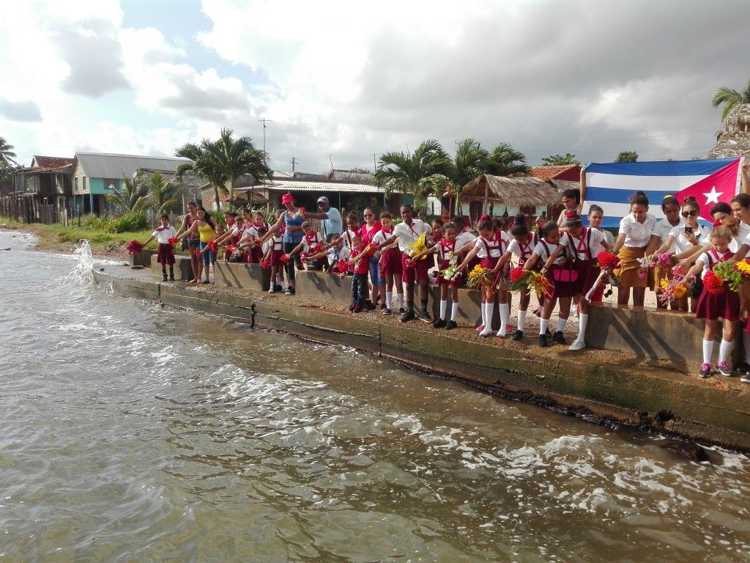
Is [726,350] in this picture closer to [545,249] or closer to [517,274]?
[545,249]

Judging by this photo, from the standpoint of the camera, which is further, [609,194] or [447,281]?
[609,194]

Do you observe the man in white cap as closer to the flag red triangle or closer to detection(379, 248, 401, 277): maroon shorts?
detection(379, 248, 401, 277): maroon shorts

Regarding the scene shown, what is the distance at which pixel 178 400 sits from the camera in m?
7.39

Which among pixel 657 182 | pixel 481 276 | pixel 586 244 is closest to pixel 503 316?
pixel 481 276

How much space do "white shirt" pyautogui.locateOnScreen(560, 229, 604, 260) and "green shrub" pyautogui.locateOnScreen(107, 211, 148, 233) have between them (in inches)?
1331

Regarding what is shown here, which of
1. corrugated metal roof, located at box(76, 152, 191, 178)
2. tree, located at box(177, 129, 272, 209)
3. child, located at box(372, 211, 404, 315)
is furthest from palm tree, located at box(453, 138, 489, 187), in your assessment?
corrugated metal roof, located at box(76, 152, 191, 178)

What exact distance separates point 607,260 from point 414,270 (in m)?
3.01

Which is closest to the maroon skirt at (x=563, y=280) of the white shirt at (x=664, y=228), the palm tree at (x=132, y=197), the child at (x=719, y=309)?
the white shirt at (x=664, y=228)

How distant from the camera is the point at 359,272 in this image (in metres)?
9.59

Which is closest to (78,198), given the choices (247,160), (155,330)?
(247,160)

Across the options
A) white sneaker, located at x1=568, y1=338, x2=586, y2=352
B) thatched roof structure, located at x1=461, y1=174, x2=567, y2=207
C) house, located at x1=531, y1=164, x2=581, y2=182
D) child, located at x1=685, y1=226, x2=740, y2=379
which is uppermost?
house, located at x1=531, y1=164, x2=581, y2=182

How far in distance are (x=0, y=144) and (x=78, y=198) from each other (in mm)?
29509

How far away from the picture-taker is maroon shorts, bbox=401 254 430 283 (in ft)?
27.9

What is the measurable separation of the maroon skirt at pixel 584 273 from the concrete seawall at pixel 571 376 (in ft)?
1.63
